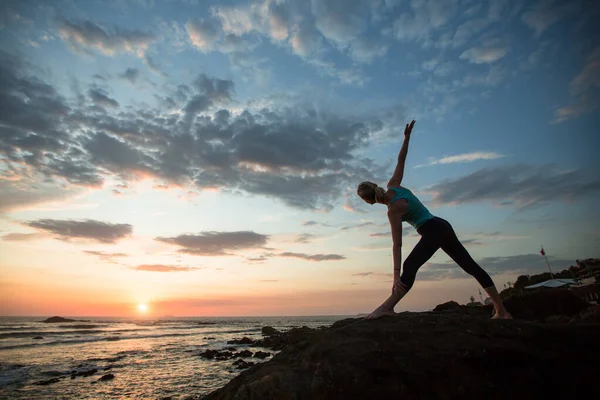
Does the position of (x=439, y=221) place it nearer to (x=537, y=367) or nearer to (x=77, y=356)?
(x=537, y=367)

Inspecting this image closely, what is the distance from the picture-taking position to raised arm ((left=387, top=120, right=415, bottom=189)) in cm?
463

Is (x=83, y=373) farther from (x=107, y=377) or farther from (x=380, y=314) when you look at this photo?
(x=380, y=314)

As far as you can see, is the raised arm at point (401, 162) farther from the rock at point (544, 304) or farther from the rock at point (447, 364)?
the rock at point (544, 304)

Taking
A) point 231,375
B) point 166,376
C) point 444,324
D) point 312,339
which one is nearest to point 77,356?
point 166,376

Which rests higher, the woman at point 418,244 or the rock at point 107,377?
the woman at point 418,244

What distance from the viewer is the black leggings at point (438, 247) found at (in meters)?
4.16

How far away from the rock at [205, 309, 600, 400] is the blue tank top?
1.42 m

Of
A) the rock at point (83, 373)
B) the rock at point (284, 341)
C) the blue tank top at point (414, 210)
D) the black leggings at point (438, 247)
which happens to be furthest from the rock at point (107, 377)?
the blue tank top at point (414, 210)

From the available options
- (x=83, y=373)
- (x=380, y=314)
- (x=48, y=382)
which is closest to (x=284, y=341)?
(x=83, y=373)

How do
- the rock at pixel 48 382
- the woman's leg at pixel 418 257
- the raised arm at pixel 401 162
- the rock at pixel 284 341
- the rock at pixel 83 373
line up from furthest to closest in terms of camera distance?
1. the rock at pixel 284 341
2. the rock at pixel 83 373
3. the rock at pixel 48 382
4. the raised arm at pixel 401 162
5. the woman's leg at pixel 418 257

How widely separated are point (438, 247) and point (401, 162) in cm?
144

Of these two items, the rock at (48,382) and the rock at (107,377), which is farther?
the rock at (107,377)

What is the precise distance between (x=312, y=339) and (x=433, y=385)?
1.64 metres

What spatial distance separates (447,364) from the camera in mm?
3020
